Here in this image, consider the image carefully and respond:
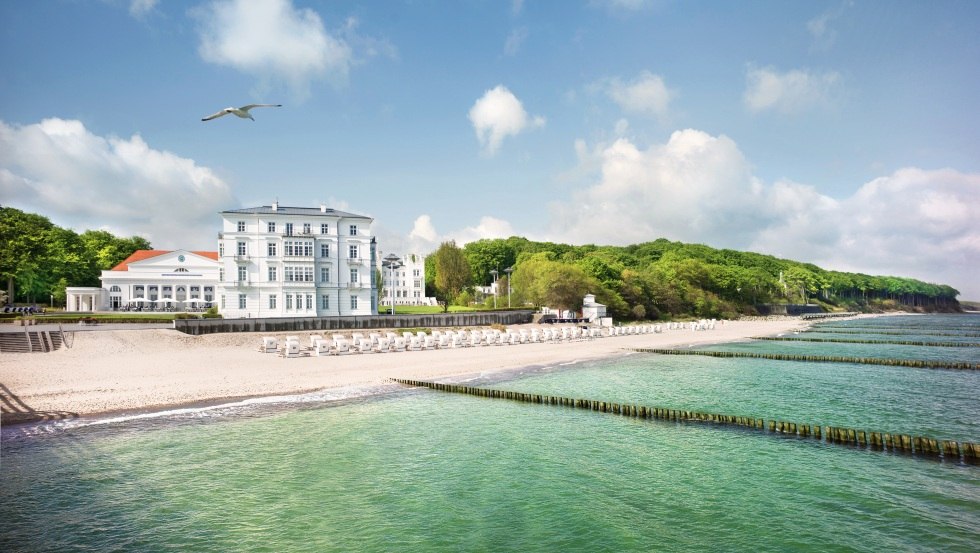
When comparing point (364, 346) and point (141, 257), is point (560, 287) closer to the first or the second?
point (364, 346)

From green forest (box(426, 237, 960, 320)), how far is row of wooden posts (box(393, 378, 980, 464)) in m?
45.3

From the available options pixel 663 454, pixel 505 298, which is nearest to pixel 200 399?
pixel 663 454

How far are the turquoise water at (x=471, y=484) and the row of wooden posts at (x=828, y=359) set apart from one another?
16.4 metres

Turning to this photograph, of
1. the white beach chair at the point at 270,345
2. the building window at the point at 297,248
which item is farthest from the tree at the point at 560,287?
the white beach chair at the point at 270,345

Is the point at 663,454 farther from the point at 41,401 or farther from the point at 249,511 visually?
the point at 41,401

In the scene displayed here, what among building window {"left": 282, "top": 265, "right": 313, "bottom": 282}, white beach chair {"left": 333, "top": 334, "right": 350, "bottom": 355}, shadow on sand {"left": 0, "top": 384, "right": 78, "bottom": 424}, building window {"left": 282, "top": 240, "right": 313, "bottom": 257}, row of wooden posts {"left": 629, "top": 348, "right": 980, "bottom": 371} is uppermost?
building window {"left": 282, "top": 240, "right": 313, "bottom": 257}

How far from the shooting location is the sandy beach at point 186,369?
19.1 metres

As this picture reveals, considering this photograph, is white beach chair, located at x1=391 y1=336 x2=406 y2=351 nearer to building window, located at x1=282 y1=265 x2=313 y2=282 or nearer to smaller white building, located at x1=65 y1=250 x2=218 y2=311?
building window, located at x1=282 y1=265 x2=313 y2=282

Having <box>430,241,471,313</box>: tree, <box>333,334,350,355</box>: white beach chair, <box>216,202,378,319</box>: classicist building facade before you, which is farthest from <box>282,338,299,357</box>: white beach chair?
<box>430,241,471,313</box>: tree

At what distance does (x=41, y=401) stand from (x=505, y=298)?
69.7 m

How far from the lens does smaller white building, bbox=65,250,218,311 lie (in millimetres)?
63438

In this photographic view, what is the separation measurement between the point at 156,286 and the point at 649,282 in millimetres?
69381

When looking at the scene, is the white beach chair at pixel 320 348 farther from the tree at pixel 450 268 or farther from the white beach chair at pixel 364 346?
the tree at pixel 450 268

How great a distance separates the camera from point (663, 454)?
46.9 feet
